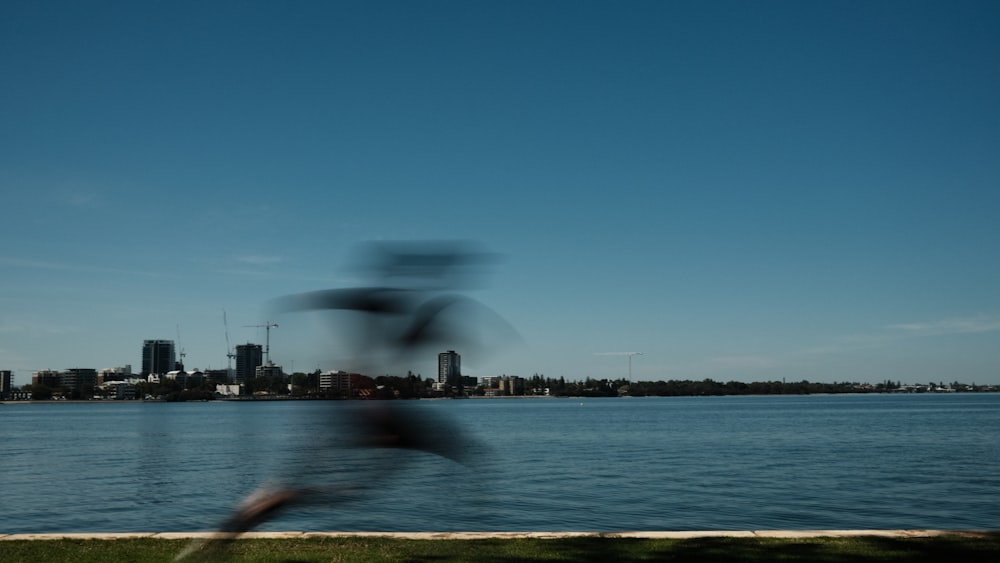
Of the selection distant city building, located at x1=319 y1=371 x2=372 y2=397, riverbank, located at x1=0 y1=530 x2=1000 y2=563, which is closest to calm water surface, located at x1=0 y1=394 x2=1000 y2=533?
distant city building, located at x1=319 y1=371 x2=372 y2=397

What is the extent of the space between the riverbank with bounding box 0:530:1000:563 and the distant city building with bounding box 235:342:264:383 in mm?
4327

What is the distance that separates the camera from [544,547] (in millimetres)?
11633

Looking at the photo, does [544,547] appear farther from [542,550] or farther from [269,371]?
[269,371]

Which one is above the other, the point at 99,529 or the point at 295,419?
the point at 295,419

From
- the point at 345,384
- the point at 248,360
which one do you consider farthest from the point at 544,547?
the point at 345,384

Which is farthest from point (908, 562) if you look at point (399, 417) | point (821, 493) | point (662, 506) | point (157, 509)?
point (157, 509)

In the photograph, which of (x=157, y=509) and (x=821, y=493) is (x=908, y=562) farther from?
(x=157, y=509)

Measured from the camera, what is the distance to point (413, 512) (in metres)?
20.2

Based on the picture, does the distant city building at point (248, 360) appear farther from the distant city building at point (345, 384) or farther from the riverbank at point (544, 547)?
the riverbank at point (544, 547)

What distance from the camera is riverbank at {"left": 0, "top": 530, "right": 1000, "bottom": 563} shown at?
35.5 ft

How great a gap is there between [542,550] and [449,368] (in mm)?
7244

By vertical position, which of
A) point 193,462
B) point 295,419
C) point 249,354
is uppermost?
point 249,354

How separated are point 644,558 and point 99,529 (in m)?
14.2

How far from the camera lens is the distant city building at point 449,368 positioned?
489 centimetres
